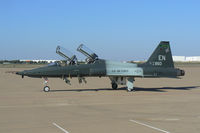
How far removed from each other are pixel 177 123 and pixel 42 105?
6.65 metres

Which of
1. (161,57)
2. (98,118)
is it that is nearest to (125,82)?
(161,57)

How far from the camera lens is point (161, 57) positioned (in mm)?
22391

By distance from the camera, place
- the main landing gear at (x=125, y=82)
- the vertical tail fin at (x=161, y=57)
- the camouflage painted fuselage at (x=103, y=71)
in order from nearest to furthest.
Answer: the camouflage painted fuselage at (x=103, y=71) → the main landing gear at (x=125, y=82) → the vertical tail fin at (x=161, y=57)

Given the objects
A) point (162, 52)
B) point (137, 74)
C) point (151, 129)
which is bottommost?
point (151, 129)

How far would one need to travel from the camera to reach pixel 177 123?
969cm

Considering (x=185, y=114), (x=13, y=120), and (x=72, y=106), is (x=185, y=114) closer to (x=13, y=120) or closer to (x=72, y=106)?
(x=72, y=106)

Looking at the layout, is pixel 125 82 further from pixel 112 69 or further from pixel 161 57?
pixel 161 57

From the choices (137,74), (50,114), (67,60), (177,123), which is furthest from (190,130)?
(67,60)

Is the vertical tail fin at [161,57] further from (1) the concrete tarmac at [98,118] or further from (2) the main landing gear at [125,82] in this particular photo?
(1) the concrete tarmac at [98,118]

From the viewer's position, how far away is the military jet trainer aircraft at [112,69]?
20438mm

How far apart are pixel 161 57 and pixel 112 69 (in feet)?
13.2

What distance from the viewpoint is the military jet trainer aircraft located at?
20438 mm

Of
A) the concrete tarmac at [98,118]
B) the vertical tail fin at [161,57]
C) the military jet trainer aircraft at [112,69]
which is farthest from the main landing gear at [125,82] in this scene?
the concrete tarmac at [98,118]

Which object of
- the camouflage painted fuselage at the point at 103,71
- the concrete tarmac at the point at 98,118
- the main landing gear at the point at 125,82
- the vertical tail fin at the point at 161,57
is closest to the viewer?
the concrete tarmac at the point at 98,118
